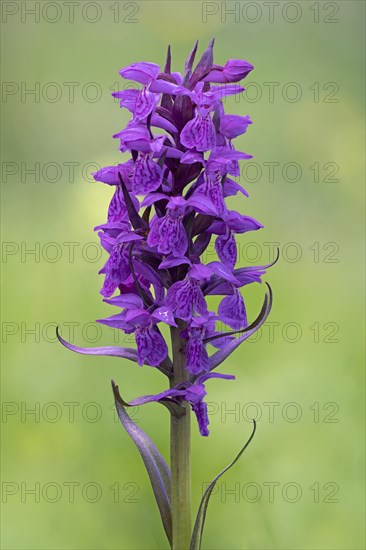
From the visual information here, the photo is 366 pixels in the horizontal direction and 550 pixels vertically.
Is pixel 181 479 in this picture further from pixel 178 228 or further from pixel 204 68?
pixel 204 68

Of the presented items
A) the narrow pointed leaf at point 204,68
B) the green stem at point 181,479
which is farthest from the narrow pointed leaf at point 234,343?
the narrow pointed leaf at point 204,68

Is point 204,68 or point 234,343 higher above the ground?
point 204,68

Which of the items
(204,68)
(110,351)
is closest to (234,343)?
(110,351)

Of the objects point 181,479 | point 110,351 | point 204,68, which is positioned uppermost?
point 204,68

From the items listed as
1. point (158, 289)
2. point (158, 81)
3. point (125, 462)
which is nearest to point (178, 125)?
point (158, 81)

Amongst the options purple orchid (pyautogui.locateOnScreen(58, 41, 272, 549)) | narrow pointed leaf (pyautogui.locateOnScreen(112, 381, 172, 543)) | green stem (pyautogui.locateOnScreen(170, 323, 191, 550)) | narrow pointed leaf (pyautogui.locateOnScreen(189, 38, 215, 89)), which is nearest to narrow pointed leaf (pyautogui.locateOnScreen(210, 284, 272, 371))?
purple orchid (pyautogui.locateOnScreen(58, 41, 272, 549))

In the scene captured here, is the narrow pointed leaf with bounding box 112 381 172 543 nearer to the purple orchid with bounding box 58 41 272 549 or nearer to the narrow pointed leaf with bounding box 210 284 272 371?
the purple orchid with bounding box 58 41 272 549

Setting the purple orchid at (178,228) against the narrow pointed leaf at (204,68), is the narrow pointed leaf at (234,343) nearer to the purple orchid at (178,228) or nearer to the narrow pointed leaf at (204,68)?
the purple orchid at (178,228)

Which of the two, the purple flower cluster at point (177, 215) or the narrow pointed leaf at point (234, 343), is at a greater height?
the purple flower cluster at point (177, 215)

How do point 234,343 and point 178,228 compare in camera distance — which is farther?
point 234,343
